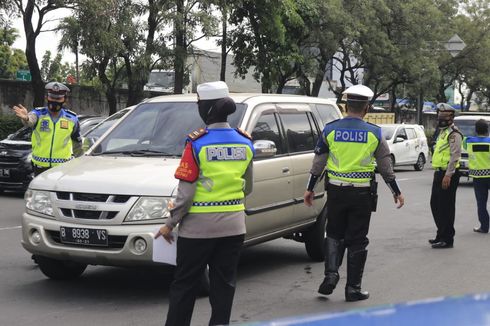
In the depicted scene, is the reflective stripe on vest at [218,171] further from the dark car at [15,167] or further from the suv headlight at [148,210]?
the dark car at [15,167]

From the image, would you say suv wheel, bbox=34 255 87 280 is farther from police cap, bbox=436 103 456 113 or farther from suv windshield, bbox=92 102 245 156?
police cap, bbox=436 103 456 113

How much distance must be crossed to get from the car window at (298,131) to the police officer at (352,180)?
4.06 ft

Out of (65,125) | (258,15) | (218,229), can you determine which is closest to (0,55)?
(258,15)

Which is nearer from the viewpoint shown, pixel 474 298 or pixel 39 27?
pixel 474 298

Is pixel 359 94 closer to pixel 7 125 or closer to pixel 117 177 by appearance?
pixel 117 177

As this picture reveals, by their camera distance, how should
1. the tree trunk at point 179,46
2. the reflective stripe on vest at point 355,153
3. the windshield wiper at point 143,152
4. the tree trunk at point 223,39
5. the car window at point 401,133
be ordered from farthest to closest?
the car window at point 401,133 < the tree trunk at point 223,39 < the tree trunk at point 179,46 < the windshield wiper at point 143,152 < the reflective stripe on vest at point 355,153

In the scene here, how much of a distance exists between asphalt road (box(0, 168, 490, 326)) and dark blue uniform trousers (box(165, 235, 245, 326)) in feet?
3.55

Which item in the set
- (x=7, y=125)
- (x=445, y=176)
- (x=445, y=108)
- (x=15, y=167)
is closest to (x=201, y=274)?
(x=445, y=176)

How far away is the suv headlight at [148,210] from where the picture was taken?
5.89 m

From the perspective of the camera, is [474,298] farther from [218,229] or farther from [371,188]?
[371,188]

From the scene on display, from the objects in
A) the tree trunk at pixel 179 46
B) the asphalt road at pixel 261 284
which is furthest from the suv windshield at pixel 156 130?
the tree trunk at pixel 179 46

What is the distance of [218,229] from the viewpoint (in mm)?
4645

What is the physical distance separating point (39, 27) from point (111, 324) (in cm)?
1583

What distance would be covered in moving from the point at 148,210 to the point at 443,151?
16.6ft
